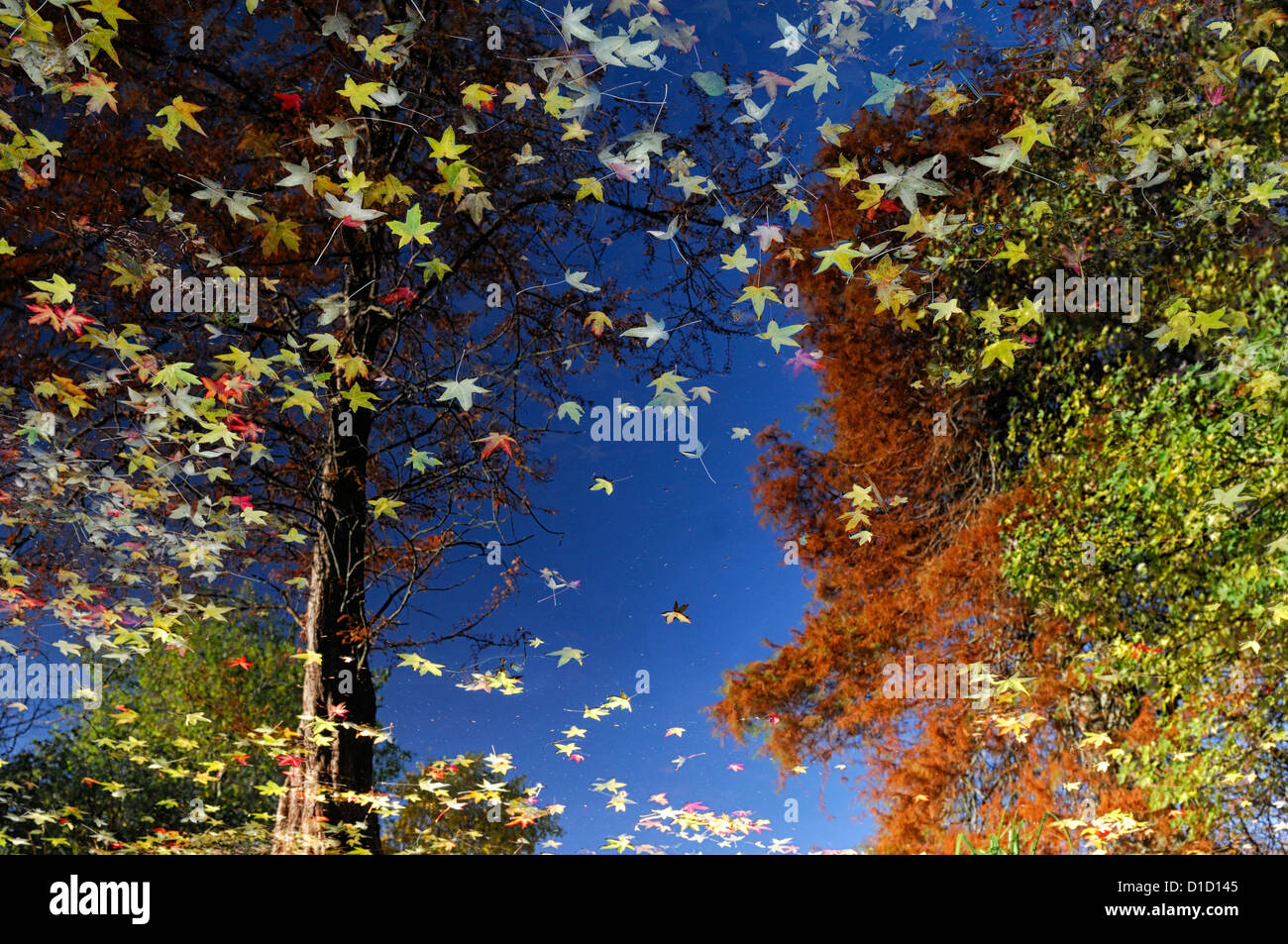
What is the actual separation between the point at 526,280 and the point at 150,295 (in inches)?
79.6

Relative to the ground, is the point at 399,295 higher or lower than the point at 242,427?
higher

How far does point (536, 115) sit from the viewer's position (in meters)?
4.74

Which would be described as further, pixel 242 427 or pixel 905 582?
pixel 905 582

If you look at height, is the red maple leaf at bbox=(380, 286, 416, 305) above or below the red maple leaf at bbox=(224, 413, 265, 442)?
above

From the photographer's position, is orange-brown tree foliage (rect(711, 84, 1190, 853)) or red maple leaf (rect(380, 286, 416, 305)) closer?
red maple leaf (rect(380, 286, 416, 305))

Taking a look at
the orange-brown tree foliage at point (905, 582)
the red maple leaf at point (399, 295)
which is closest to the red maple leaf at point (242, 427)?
the red maple leaf at point (399, 295)

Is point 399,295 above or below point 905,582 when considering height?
above

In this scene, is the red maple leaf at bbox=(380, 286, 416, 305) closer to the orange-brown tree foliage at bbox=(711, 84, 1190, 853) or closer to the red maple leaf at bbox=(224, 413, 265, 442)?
the red maple leaf at bbox=(224, 413, 265, 442)

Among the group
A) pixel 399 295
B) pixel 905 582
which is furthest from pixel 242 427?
pixel 905 582

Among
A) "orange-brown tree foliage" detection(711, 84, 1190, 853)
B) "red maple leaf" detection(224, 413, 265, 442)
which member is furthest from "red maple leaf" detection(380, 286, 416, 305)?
"orange-brown tree foliage" detection(711, 84, 1190, 853)

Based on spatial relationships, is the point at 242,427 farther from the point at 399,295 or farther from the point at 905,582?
the point at 905,582

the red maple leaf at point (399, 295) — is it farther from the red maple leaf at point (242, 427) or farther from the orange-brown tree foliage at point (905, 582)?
the orange-brown tree foliage at point (905, 582)

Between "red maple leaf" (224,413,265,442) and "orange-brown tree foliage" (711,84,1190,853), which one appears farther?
"orange-brown tree foliage" (711,84,1190,853)

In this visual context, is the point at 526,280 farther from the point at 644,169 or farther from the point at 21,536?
the point at 21,536
